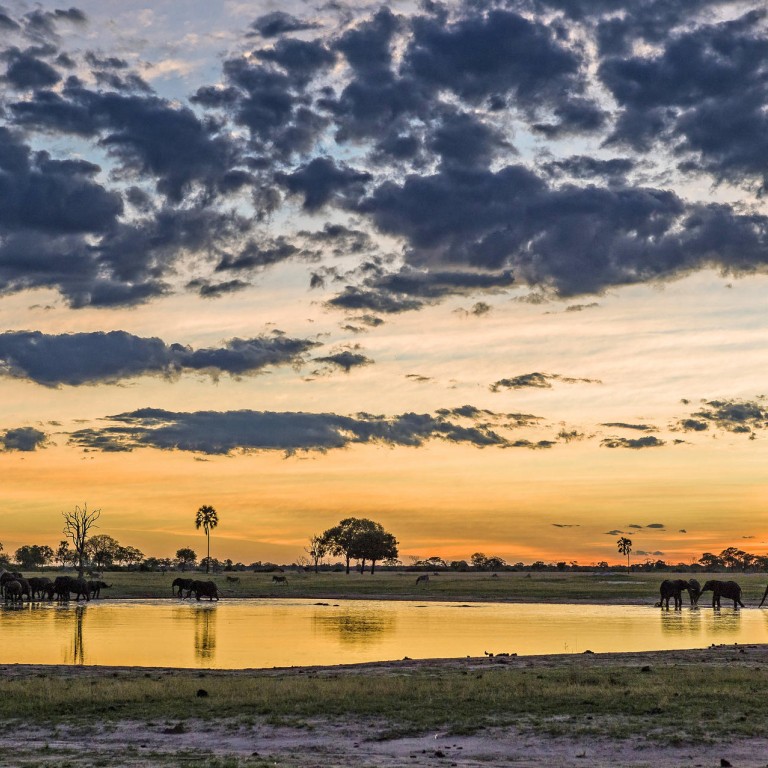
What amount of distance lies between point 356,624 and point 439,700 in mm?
29682

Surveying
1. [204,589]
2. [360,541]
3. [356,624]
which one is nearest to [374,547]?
[360,541]

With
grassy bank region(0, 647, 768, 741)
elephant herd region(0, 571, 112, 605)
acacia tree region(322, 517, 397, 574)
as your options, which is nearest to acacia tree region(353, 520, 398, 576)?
acacia tree region(322, 517, 397, 574)

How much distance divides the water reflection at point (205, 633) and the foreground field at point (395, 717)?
831 cm

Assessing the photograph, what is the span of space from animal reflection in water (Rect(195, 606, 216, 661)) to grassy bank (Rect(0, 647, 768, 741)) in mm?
8354

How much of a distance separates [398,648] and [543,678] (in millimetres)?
13561

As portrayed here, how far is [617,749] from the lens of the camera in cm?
1753

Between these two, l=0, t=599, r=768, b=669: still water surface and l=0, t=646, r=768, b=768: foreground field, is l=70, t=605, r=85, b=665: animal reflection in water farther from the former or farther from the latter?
l=0, t=646, r=768, b=768: foreground field

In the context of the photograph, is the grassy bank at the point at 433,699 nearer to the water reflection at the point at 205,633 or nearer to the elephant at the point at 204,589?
the water reflection at the point at 205,633

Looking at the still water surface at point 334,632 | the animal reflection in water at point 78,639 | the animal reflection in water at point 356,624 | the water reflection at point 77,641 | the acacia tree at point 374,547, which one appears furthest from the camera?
the acacia tree at point 374,547

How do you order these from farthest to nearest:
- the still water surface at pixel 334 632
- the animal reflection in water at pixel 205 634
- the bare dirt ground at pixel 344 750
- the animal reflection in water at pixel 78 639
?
the animal reflection in water at pixel 205 634 < the still water surface at pixel 334 632 < the animal reflection in water at pixel 78 639 < the bare dirt ground at pixel 344 750

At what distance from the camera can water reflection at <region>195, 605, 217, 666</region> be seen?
3682 centimetres

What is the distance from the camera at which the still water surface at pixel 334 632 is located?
36375 mm

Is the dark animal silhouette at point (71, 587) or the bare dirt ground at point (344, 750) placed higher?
the bare dirt ground at point (344, 750)

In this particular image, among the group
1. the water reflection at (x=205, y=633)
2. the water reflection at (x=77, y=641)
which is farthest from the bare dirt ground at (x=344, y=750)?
the water reflection at (x=205, y=633)
